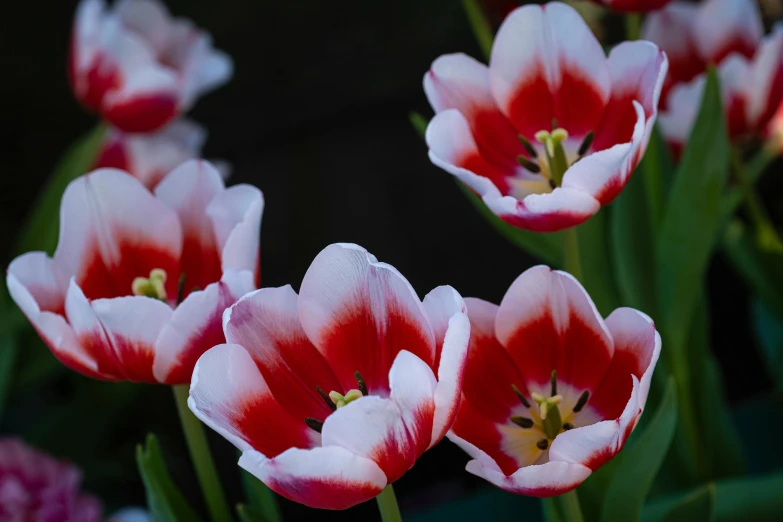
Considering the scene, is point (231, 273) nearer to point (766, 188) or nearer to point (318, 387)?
point (318, 387)

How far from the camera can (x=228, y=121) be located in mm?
1212

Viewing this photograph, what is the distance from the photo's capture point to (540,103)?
19.4 inches

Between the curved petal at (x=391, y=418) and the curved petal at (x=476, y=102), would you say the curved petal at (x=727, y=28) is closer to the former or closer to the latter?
the curved petal at (x=476, y=102)

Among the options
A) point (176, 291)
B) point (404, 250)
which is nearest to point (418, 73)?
point (404, 250)

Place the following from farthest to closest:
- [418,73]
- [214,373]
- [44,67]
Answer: [418,73]
[44,67]
[214,373]

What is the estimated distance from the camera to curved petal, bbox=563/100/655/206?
0.39 m

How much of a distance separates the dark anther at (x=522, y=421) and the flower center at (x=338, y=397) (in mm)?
79

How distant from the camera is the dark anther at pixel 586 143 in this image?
19.0 inches

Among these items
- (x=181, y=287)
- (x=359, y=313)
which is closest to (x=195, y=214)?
(x=181, y=287)

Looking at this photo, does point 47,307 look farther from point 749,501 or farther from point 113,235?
point 749,501

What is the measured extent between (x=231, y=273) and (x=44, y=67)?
2.70 ft

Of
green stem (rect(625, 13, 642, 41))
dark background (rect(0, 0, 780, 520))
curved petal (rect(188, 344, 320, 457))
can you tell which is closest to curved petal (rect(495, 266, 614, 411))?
curved petal (rect(188, 344, 320, 457))

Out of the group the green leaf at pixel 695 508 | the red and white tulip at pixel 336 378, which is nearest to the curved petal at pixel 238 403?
the red and white tulip at pixel 336 378

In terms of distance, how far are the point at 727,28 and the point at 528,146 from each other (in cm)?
28
